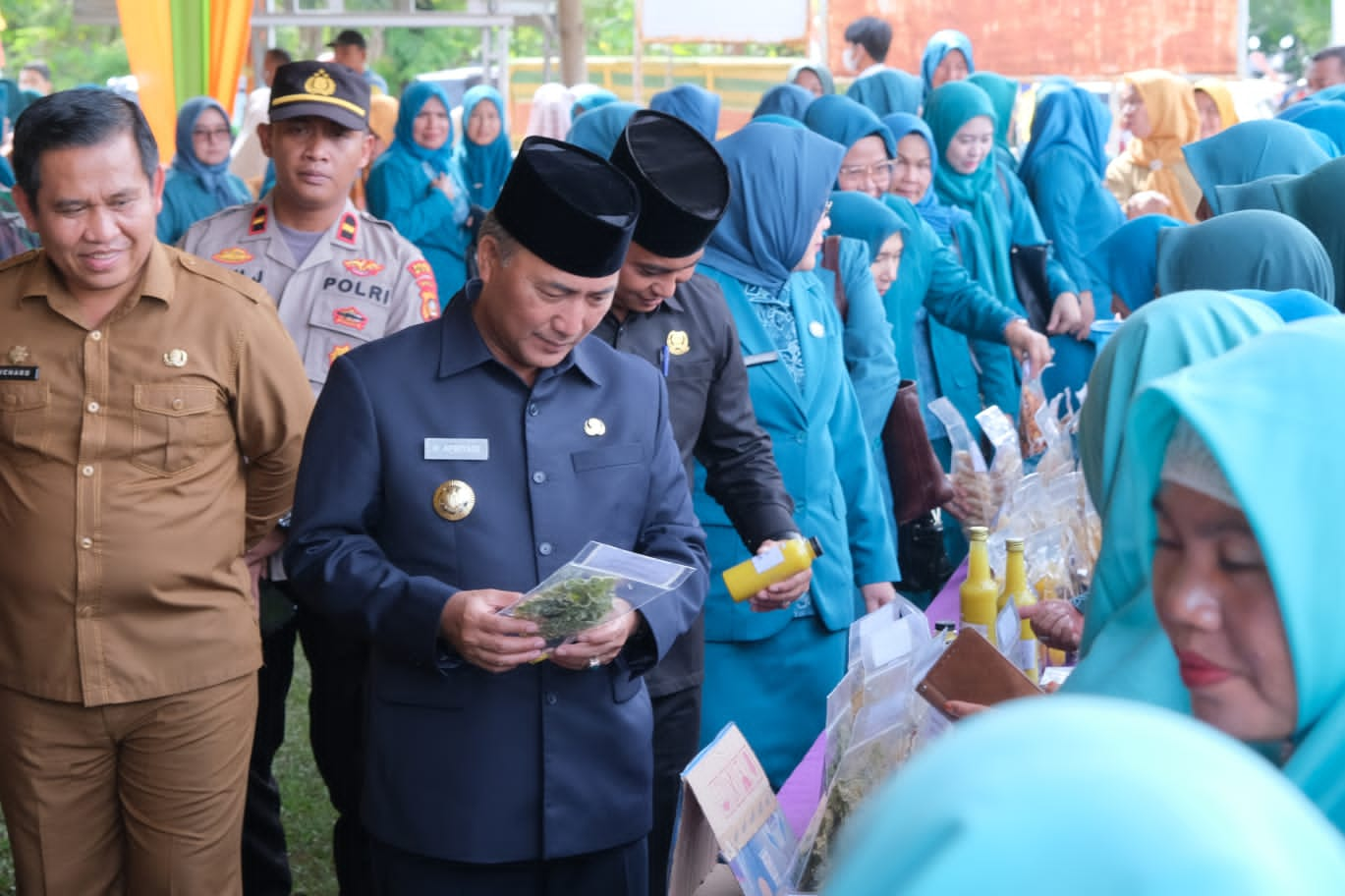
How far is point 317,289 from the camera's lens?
12.8 feet

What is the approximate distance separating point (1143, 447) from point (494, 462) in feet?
4.59

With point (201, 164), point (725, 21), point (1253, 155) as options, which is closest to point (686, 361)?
point (1253, 155)

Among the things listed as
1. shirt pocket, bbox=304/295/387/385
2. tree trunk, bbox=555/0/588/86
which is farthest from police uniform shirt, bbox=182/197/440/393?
tree trunk, bbox=555/0/588/86

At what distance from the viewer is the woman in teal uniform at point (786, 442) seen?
3.75 m

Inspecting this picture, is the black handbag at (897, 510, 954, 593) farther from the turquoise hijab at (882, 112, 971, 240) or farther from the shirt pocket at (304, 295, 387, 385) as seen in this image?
the shirt pocket at (304, 295, 387, 385)

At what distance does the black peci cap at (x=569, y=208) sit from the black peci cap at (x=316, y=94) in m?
1.51

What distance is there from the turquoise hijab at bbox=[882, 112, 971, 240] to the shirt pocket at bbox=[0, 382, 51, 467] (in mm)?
4023

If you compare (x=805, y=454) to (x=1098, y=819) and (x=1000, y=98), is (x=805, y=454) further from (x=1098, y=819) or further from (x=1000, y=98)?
(x=1000, y=98)

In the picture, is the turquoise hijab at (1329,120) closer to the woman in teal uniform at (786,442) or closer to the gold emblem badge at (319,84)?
the woman in teal uniform at (786,442)

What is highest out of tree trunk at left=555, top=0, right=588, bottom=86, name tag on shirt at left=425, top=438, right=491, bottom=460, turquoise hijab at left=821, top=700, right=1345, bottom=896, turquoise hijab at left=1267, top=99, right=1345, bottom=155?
tree trunk at left=555, top=0, right=588, bottom=86

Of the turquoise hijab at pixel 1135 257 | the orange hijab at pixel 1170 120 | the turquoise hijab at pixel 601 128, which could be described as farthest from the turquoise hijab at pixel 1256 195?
the orange hijab at pixel 1170 120

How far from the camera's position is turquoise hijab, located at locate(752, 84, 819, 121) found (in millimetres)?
6770

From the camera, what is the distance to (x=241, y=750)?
3.27 m

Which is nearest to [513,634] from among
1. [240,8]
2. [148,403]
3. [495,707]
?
[495,707]
